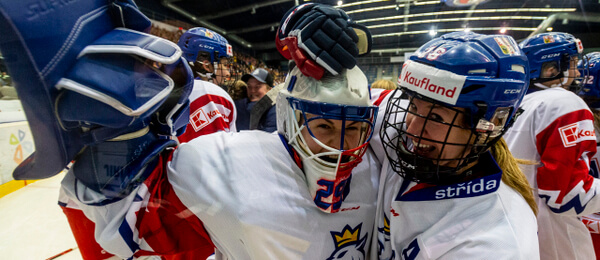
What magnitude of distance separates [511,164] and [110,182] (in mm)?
1133

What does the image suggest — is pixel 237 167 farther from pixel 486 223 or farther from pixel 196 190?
pixel 486 223

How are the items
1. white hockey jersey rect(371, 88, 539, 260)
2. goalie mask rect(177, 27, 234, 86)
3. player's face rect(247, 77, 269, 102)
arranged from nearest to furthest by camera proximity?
white hockey jersey rect(371, 88, 539, 260) → goalie mask rect(177, 27, 234, 86) → player's face rect(247, 77, 269, 102)

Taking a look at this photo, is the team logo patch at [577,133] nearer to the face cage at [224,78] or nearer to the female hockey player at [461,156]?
the female hockey player at [461,156]

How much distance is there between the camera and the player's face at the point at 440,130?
72 cm

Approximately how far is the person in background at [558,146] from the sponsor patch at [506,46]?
84 cm

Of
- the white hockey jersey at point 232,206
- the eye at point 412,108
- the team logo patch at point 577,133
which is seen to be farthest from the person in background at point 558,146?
the white hockey jersey at point 232,206

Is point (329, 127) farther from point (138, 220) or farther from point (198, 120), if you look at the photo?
point (198, 120)

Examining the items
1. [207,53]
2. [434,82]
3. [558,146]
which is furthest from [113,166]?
[558,146]

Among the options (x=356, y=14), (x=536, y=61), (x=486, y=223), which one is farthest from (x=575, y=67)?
(x=486, y=223)

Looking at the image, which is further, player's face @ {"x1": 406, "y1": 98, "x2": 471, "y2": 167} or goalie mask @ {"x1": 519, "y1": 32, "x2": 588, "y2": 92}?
goalie mask @ {"x1": 519, "y1": 32, "x2": 588, "y2": 92}

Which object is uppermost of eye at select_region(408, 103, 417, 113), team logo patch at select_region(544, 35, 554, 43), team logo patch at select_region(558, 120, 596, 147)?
team logo patch at select_region(544, 35, 554, 43)

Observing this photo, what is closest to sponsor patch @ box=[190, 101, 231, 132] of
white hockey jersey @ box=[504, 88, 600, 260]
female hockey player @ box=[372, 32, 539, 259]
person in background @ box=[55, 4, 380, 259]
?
person in background @ box=[55, 4, 380, 259]

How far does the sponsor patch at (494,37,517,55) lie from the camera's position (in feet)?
2.30

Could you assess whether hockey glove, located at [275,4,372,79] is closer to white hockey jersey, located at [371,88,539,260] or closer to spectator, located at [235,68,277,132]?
white hockey jersey, located at [371,88,539,260]
